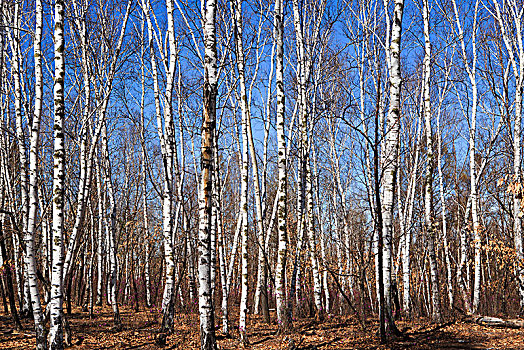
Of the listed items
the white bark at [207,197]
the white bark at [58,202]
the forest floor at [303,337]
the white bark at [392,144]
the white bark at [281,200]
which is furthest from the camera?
the forest floor at [303,337]

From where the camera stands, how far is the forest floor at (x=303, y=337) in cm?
791

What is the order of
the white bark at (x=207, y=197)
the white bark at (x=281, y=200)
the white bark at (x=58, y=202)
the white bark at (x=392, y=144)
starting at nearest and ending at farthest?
the white bark at (x=207, y=197) → the white bark at (x=58, y=202) → the white bark at (x=392, y=144) → the white bark at (x=281, y=200)

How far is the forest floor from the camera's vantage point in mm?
7906

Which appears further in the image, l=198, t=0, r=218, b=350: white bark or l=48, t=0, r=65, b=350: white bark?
l=48, t=0, r=65, b=350: white bark

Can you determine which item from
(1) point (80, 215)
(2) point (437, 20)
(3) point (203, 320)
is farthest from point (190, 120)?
(3) point (203, 320)

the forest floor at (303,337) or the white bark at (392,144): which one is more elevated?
the white bark at (392,144)

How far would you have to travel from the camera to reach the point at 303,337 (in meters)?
8.72

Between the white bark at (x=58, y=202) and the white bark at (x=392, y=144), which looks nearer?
the white bark at (x=58, y=202)

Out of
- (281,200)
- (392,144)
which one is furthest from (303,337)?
(392,144)

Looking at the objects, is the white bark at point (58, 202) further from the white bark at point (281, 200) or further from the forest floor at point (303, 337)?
the white bark at point (281, 200)

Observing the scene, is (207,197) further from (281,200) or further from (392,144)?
(392,144)

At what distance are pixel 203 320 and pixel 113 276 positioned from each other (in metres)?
6.01

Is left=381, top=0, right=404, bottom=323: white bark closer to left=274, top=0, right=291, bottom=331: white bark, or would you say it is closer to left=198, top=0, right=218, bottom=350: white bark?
left=274, top=0, right=291, bottom=331: white bark

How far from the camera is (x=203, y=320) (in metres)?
5.91
